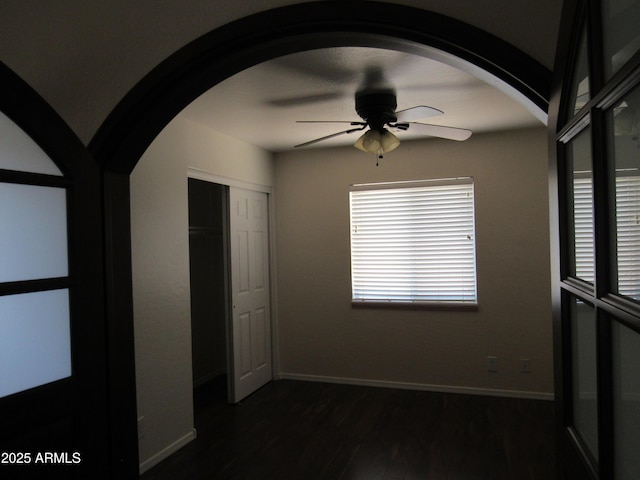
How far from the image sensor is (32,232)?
1.58 metres

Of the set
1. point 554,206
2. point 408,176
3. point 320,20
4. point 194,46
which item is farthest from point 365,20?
point 408,176

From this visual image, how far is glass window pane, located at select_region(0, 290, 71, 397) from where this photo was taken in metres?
1.50

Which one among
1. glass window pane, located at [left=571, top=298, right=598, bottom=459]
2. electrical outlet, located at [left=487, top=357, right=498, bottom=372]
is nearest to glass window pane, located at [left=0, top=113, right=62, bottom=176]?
glass window pane, located at [left=571, top=298, right=598, bottom=459]

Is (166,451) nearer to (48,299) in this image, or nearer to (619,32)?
(48,299)

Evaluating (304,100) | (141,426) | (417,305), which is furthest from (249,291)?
(304,100)

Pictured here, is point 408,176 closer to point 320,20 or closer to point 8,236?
point 320,20

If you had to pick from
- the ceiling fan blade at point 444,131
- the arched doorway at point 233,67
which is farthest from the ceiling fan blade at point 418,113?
the arched doorway at point 233,67

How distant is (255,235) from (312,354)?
1.46 meters

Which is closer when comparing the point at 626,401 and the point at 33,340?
the point at 626,401

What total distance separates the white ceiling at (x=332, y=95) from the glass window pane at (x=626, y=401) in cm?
→ 199

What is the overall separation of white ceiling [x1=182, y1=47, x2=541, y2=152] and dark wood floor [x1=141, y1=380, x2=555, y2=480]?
8.26 ft

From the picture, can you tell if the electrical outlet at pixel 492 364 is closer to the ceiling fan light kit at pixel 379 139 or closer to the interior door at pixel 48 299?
the ceiling fan light kit at pixel 379 139

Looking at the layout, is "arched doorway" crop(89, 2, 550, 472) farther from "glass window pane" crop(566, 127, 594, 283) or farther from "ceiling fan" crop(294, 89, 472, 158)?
"ceiling fan" crop(294, 89, 472, 158)

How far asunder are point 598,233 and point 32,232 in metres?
1.63
